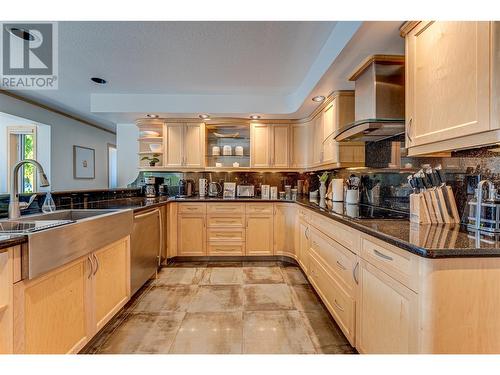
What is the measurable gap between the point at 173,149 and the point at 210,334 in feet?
9.29

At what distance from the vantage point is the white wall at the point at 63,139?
402 cm

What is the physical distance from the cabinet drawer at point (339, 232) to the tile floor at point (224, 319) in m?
0.70

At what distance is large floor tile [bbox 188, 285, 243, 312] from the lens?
232cm

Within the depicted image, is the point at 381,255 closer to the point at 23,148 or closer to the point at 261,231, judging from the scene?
the point at 261,231

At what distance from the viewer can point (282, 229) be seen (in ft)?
12.1

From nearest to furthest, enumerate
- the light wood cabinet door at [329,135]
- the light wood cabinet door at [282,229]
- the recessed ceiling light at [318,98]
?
the light wood cabinet door at [329,135] < the recessed ceiling light at [318,98] < the light wood cabinet door at [282,229]

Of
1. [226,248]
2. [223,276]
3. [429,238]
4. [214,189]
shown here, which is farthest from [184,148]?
[429,238]

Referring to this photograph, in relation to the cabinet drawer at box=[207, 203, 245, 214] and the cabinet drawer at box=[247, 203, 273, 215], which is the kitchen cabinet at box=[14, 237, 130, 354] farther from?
the cabinet drawer at box=[247, 203, 273, 215]

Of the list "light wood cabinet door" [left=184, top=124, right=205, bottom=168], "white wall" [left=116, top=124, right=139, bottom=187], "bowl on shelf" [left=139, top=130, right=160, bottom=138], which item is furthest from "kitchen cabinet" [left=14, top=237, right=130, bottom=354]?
"white wall" [left=116, top=124, right=139, bottom=187]

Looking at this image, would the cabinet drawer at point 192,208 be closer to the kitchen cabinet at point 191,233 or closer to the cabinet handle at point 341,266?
the kitchen cabinet at point 191,233

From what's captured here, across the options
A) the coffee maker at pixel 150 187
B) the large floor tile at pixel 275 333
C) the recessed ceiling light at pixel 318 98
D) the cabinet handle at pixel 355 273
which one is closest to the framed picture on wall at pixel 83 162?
the coffee maker at pixel 150 187
